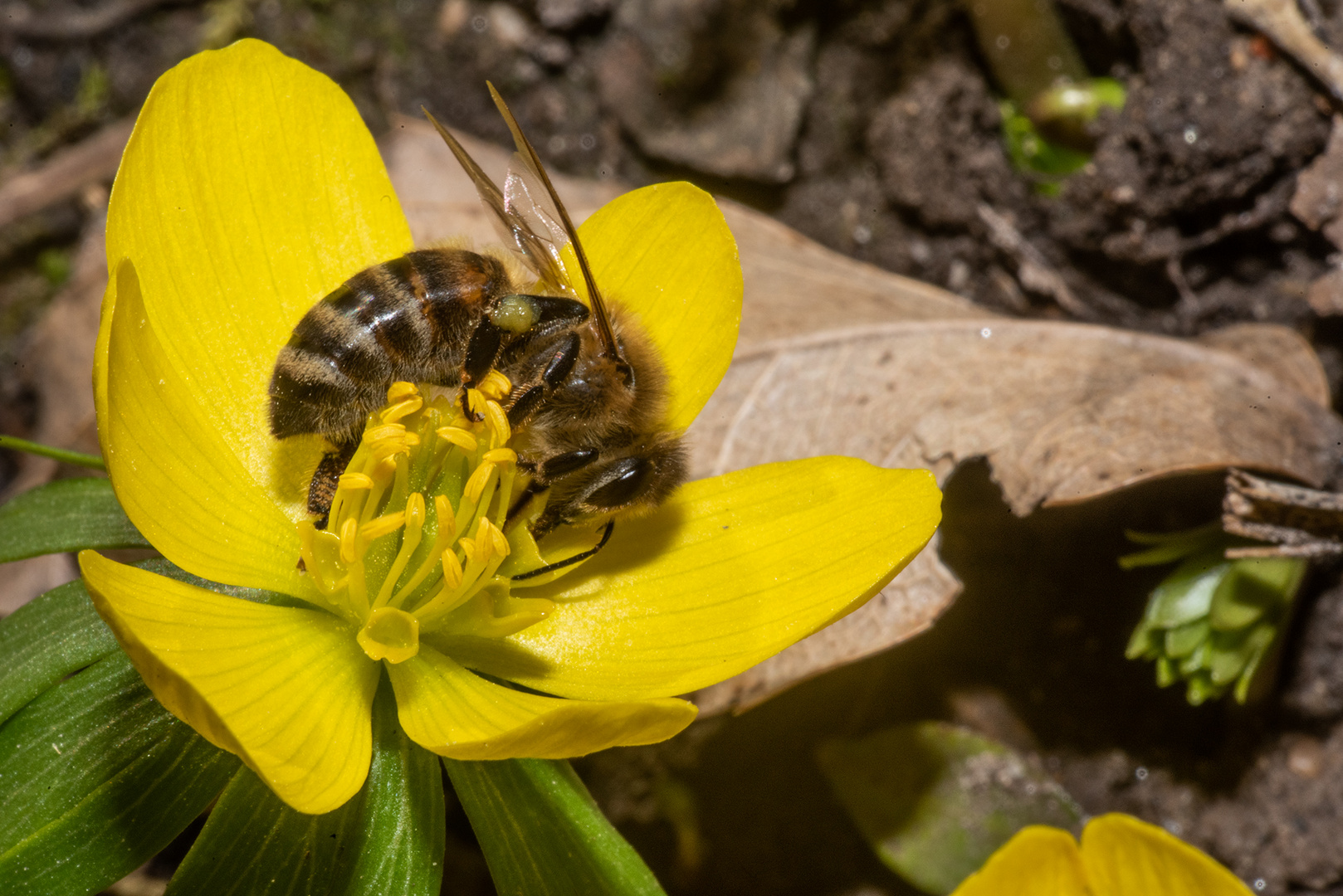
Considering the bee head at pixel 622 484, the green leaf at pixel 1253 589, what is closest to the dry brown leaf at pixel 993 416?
the green leaf at pixel 1253 589

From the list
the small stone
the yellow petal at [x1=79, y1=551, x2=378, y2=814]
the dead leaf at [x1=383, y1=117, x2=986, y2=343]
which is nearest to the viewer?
the yellow petal at [x1=79, y1=551, x2=378, y2=814]

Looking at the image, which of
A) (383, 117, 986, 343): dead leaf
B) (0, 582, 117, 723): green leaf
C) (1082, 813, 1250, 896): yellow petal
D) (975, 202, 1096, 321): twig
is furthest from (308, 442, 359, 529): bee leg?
(975, 202, 1096, 321): twig

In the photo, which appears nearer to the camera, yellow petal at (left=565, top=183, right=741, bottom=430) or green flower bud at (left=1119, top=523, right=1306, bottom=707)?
yellow petal at (left=565, top=183, right=741, bottom=430)

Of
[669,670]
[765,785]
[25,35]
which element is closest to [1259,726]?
[765,785]

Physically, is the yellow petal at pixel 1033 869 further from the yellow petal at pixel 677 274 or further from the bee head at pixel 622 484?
the yellow petal at pixel 677 274

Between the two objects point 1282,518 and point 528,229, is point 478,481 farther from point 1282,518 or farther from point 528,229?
point 1282,518

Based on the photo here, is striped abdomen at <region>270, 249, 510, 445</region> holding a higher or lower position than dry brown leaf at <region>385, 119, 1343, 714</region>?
higher

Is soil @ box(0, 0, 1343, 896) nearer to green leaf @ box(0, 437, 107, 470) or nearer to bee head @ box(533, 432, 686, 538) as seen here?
bee head @ box(533, 432, 686, 538)
